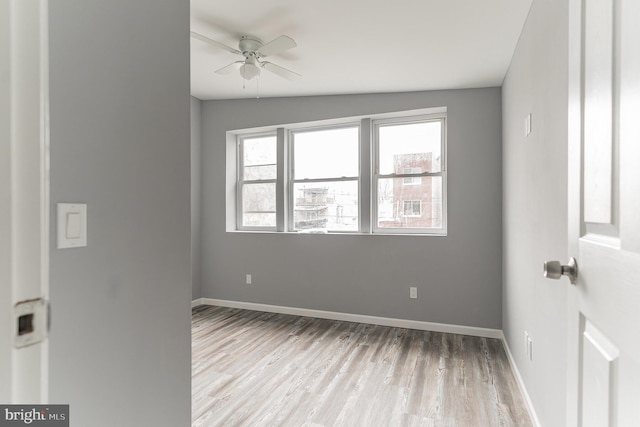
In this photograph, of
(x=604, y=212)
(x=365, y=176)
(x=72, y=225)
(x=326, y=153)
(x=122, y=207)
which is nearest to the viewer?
(x=604, y=212)

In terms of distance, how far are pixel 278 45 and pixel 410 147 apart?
1919mm

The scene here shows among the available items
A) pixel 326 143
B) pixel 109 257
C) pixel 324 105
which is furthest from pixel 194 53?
pixel 109 257

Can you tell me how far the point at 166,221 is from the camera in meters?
1.10

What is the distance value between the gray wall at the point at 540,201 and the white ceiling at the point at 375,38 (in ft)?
0.83

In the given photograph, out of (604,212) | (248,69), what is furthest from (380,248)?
(604,212)

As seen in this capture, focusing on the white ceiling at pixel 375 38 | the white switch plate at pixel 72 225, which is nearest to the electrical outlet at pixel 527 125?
the white ceiling at pixel 375 38

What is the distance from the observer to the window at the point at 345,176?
142 inches

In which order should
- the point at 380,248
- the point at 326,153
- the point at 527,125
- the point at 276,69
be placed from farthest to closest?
the point at 326,153, the point at 380,248, the point at 276,69, the point at 527,125

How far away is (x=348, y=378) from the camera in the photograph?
2.40 meters

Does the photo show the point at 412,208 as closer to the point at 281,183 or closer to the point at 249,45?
the point at 281,183

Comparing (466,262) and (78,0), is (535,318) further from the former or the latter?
(78,0)

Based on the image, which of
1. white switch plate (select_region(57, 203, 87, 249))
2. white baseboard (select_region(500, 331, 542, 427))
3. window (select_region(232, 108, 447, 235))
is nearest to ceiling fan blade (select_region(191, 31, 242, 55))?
window (select_region(232, 108, 447, 235))

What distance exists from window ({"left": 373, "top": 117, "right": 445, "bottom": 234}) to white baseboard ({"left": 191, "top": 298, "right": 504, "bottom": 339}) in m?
0.97

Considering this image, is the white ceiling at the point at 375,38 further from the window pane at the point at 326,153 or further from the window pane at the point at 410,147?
the window pane at the point at 326,153
